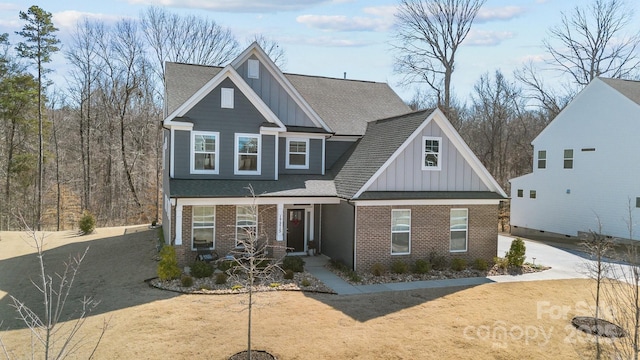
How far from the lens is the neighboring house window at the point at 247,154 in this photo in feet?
57.2

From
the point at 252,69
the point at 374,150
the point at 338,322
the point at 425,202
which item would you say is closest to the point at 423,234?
the point at 425,202

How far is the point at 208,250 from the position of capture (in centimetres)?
1589

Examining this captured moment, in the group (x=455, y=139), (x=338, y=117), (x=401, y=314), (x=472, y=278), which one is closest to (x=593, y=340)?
(x=401, y=314)

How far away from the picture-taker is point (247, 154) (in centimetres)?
1756

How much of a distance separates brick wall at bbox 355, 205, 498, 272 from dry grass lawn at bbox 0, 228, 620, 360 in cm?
260

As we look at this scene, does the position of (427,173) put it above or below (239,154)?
below

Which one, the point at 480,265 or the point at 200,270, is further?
the point at 480,265

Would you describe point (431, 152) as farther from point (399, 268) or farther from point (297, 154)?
point (297, 154)

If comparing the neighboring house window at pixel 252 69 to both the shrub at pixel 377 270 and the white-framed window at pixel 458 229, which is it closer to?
the shrub at pixel 377 270

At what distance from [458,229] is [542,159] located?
15097mm

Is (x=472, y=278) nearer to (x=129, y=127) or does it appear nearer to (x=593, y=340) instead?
(x=593, y=340)

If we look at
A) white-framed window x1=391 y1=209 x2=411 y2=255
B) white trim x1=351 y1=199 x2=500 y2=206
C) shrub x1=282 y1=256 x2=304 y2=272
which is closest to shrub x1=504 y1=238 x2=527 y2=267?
white trim x1=351 y1=199 x2=500 y2=206

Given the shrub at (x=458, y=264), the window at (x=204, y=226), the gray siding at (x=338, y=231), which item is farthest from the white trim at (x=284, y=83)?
the shrub at (x=458, y=264)

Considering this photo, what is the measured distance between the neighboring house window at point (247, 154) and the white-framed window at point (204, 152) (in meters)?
0.86
